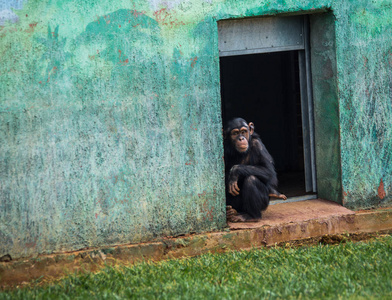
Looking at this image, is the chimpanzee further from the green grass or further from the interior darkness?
the interior darkness

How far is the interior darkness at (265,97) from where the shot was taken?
35.0ft

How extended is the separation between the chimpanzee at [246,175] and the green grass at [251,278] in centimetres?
79

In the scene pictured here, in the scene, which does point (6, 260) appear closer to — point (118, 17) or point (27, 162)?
point (27, 162)

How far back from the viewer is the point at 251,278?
16.3 feet

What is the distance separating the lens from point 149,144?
5.95 m

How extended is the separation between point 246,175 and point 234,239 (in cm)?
80

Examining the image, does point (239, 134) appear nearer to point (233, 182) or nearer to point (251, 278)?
point (233, 182)

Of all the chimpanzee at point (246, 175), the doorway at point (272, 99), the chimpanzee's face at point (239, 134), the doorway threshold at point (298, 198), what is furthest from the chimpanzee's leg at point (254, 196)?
the doorway at point (272, 99)

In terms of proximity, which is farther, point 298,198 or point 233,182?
point 298,198

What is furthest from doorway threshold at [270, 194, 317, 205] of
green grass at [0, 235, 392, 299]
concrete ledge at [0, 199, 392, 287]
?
green grass at [0, 235, 392, 299]

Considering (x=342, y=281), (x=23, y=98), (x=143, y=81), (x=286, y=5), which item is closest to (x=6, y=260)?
(x=23, y=98)

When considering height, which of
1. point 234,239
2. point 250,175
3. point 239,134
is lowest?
point 234,239

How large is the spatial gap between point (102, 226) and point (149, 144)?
0.96 metres

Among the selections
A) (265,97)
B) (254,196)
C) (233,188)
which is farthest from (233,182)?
(265,97)
